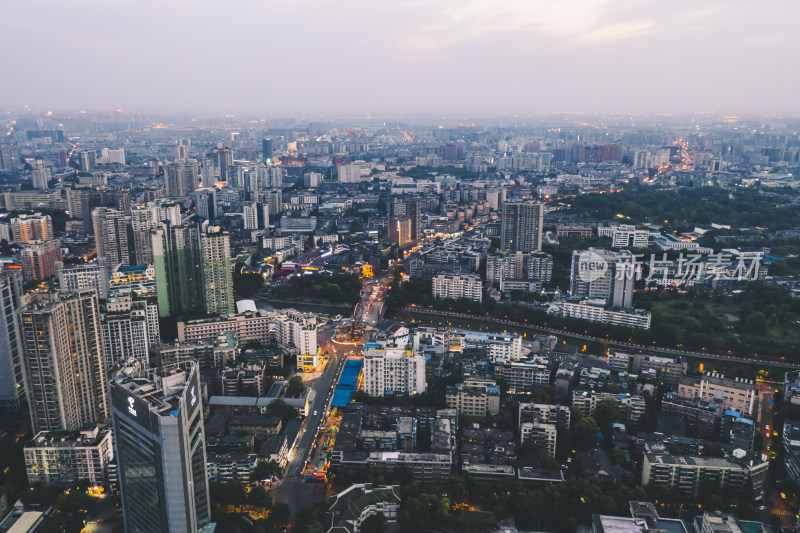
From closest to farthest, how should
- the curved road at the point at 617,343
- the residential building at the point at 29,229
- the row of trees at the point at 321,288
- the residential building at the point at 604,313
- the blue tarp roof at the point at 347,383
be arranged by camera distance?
the blue tarp roof at the point at 347,383, the curved road at the point at 617,343, the residential building at the point at 604,313, the row of trees at the point at 321,288, the residential building at the point at 29,229

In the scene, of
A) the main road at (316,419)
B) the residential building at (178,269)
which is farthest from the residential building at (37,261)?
the main road at (316,419)

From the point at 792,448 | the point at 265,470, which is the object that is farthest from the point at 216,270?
the point at 792,448

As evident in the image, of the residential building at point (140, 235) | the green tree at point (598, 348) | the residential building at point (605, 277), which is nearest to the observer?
the green tree at point (598, 348)

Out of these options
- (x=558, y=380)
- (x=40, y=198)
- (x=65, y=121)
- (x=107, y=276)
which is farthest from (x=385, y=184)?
(x=65, y=121)

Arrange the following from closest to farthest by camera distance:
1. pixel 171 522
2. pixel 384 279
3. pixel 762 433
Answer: pixel 171 522
pixel 762 433
pixel 384 279

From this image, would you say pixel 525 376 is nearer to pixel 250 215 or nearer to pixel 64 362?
→ pixel 64 362

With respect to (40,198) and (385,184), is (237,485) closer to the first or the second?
(40,198)

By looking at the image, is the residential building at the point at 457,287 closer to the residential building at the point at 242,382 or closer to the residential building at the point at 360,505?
the residential building at the point at 242,382

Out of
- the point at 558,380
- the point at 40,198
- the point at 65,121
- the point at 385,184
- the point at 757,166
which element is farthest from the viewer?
the point at 65,121
